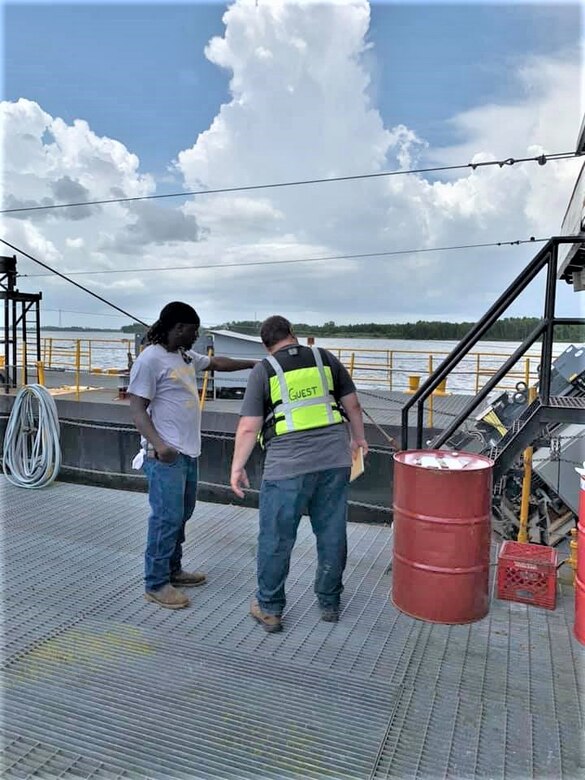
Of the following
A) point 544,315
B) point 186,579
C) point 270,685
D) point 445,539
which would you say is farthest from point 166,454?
point 544,315

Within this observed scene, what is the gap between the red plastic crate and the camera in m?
3.79

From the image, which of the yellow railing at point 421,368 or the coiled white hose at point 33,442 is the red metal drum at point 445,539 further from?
the yellow railing at point 421,368

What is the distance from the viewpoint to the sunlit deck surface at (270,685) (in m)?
2.43

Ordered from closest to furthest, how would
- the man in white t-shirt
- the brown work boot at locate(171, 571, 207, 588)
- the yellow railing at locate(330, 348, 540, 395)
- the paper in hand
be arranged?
the man in white t-shirt, the paper in hand, the brown work boot at locate(171, 571, 207, 588), the yellow railing at locate(330, 348, 540, 395)

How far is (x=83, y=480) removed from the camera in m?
10.1

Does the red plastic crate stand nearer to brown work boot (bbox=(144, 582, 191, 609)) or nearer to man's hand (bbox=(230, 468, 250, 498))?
man's hand (bbox=(230, 468, 250, 498))

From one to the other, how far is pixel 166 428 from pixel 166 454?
21 centimetres

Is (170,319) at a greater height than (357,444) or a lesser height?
greater

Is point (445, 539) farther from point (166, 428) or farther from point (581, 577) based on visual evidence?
point (166, 428)

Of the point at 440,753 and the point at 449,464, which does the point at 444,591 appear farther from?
the point at 440,753

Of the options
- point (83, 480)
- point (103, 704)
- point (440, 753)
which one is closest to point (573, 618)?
point (440, 753)

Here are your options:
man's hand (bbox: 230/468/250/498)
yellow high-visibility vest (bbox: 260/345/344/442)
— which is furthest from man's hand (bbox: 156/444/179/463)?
yellow high-visibility vest (bbox: 260/345/344/442)

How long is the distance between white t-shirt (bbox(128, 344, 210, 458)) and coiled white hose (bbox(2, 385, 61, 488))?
3.09 meters

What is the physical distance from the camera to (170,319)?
3.69m
